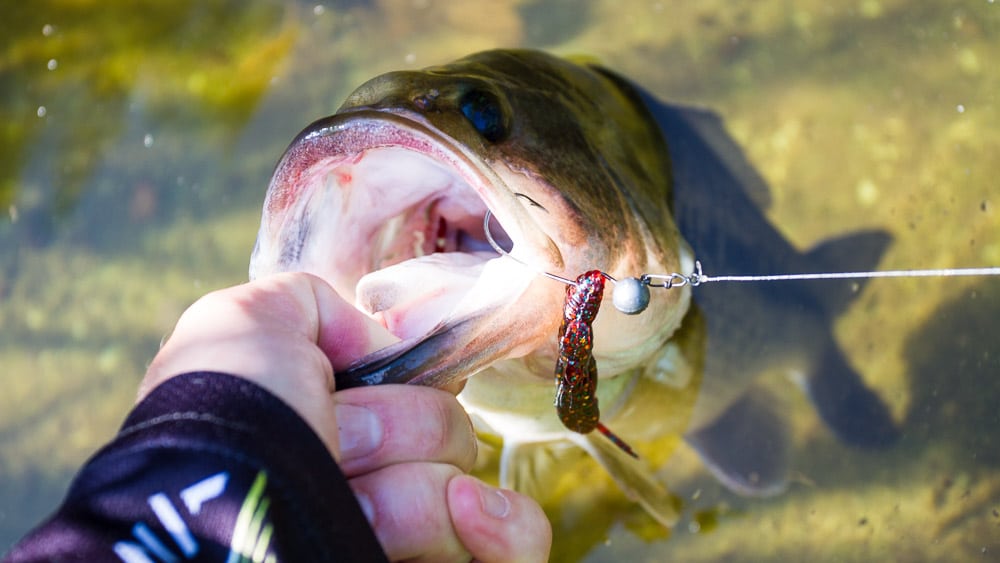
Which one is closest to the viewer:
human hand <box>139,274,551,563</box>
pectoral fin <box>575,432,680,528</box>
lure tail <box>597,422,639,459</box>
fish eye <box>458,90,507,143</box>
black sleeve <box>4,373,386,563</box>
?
black sleeve <box>4,373,386,563</box>

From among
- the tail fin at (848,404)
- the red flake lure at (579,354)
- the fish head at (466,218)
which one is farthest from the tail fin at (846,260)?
the red flake lure at (579,354)

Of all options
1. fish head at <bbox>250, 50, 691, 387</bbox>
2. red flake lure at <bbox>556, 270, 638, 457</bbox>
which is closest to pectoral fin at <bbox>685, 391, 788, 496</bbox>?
fish head at <bbox>250, 50, 691, 387</bbox>

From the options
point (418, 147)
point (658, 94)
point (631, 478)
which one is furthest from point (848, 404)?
point (418, 147)

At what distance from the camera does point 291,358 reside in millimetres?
1055

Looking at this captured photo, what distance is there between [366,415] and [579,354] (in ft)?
1.55

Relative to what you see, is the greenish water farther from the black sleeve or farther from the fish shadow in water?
the black sleeve

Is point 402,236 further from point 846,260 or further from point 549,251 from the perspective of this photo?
point 846,260

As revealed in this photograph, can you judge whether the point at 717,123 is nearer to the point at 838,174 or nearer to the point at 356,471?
the point at 838,174

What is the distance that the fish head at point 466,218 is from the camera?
4.53 feet

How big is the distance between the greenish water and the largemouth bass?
10 cm

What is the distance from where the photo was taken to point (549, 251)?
1452 millimetres

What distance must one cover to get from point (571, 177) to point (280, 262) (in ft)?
1.85

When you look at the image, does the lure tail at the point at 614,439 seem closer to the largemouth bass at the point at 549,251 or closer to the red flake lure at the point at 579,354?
the largemouth bass at the point at 549,251

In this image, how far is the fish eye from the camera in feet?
5.05
